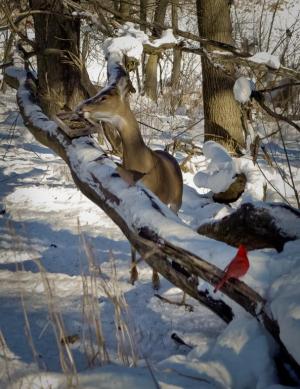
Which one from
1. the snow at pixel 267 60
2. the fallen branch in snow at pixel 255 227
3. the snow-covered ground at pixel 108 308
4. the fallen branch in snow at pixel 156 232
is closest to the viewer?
the snow-covered ground at pixel 108 308

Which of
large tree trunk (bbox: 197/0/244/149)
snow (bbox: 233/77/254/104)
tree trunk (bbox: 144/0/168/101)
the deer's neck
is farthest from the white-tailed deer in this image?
tree trunk (bbox: 144/0/168/101)

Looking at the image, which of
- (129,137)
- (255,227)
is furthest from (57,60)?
(255,227)

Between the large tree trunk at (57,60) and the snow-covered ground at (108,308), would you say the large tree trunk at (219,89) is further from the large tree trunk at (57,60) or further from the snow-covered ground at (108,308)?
the large tree trunk at (57,60)

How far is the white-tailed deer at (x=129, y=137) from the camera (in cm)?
329

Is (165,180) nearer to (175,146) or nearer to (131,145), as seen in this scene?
(131,145)

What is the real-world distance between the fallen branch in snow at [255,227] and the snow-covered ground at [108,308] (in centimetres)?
10

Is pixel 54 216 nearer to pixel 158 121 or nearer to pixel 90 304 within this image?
pixel 90 304

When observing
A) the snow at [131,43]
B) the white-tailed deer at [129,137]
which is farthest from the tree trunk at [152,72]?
the snow at [131,43]

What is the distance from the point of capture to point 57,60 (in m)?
5.11

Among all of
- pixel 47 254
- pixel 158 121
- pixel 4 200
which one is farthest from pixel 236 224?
pixel 158 121

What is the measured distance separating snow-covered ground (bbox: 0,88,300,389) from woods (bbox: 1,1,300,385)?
0.24 ft

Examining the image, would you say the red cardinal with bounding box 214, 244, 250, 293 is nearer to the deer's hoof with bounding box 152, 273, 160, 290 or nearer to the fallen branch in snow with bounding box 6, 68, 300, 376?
the fallen branch in snow with bounding box 6, 68, 300, 376

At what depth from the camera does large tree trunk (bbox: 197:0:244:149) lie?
5.98 m

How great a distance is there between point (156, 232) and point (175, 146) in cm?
480
